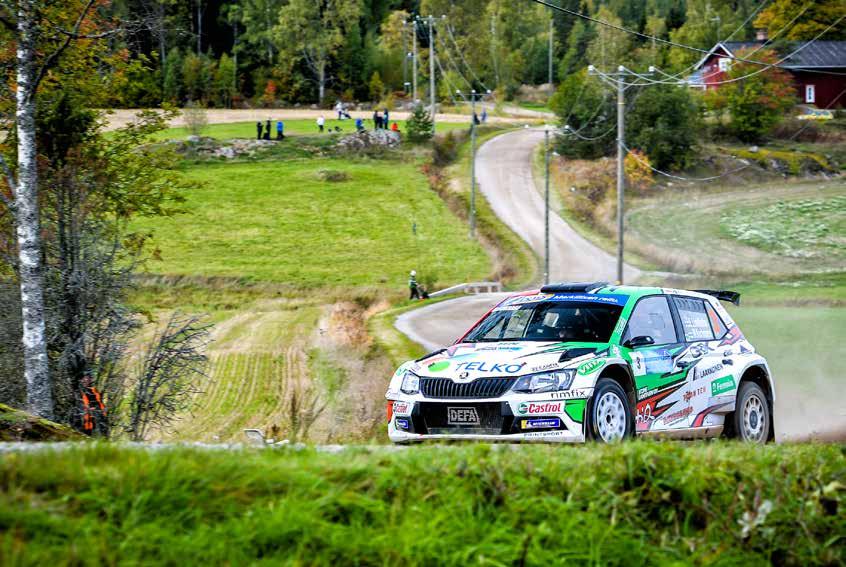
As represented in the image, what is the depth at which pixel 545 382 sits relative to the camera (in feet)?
31.1

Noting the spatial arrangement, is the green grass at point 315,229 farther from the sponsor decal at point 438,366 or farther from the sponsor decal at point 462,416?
the sponsor decal at point 462,416

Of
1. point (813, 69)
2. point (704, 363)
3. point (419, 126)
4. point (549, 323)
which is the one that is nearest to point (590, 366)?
point (549, 323)

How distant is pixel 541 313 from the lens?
1118 centimetres

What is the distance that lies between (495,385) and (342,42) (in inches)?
4470

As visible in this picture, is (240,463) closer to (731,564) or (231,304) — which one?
(731,564)

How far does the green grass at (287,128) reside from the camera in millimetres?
91931

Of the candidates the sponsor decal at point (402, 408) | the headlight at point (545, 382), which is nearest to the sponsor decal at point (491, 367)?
the headlight at point (545, 382)

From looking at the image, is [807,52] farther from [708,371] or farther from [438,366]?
[438,366]

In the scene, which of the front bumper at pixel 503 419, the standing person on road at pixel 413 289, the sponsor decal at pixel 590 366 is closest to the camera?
the front bumper at pixel 503 419

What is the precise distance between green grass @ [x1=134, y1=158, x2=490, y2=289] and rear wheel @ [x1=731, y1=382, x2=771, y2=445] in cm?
4298

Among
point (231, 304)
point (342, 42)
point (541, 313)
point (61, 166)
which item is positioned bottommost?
point (231, 304)

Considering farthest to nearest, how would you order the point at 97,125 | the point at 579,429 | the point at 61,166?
the point at 97,125 < the point at 61,166 < the point at 579,429

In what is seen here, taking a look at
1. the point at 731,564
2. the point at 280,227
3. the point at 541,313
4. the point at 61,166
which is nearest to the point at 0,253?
the point at 61,166

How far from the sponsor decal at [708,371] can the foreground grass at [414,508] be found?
16.5ft
